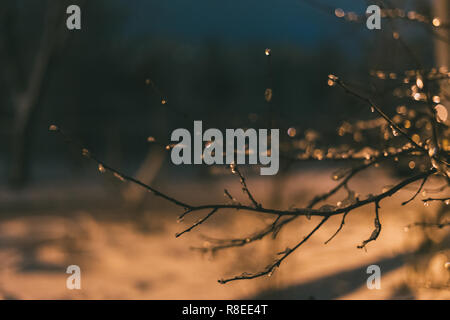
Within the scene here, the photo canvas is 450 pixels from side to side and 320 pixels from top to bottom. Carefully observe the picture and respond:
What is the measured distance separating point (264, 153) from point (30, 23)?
53.6 ft

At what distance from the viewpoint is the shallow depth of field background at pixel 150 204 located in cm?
459

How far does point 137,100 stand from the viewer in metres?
21.3

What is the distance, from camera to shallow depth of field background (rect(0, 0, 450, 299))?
15.1 ft

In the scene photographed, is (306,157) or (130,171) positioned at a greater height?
(130,171)

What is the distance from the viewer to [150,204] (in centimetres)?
988

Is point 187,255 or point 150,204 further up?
point 150,204

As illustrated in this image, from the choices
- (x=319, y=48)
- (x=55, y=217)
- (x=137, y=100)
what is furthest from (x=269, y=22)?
(x=55, y=217)

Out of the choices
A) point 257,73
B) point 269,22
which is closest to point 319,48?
point 257,73

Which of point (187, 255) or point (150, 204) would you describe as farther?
point (150, 204)

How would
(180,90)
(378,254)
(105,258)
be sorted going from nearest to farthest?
(378,254) < (105,258) < (180,90)

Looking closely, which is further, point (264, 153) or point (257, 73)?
point (257, 73)

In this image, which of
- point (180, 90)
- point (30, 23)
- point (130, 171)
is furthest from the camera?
point (180, 90)

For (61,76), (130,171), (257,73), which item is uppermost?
(257,73)

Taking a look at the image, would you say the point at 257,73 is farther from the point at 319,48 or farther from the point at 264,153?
the point at 264,153
